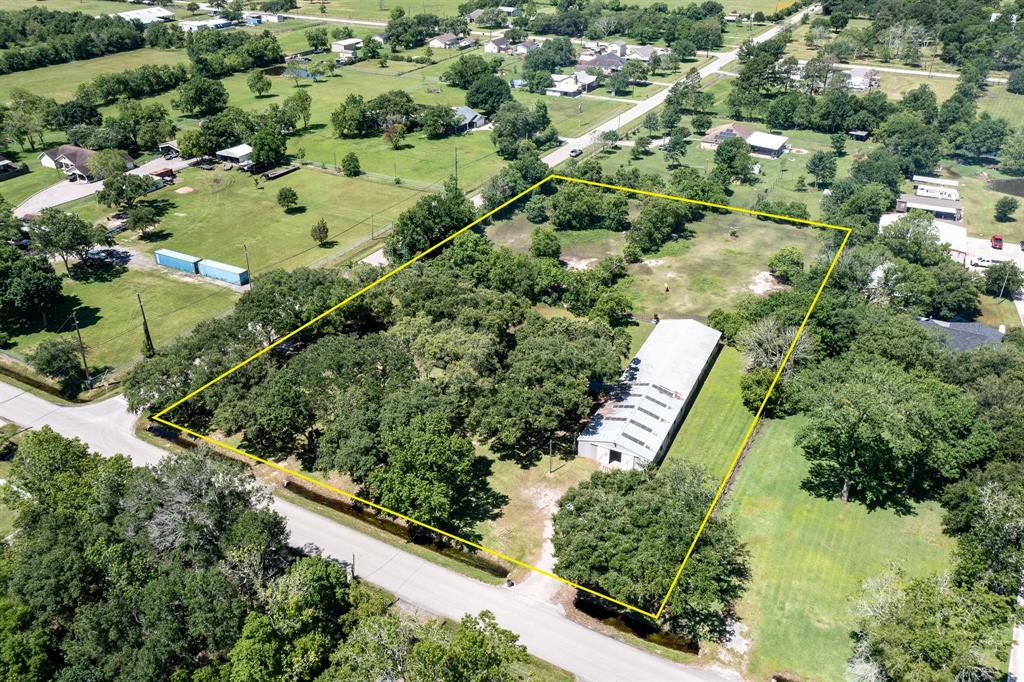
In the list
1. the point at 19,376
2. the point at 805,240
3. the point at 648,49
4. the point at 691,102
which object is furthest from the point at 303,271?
the point at 648,49

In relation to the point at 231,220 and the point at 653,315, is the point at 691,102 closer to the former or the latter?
the point at 653,315

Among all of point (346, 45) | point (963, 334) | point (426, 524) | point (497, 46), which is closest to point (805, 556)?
point (426, 524)

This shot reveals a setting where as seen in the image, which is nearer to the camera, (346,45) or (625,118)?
(625,118)

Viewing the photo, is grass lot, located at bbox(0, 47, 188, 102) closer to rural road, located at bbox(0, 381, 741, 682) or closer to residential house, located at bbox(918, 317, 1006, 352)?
rural road, located at bbox(0, 381, 741, 682)

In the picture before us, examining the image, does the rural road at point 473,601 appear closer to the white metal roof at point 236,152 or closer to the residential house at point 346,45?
the white metal roof at point 236,152

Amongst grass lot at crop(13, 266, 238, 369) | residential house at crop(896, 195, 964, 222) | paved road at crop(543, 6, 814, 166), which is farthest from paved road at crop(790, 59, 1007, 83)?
grass lot at crop(13, 266, 238, 369)

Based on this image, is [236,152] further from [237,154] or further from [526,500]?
[526,500]

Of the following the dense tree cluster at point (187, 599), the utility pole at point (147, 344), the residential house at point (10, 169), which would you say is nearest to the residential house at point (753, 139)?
the utility pole at point (147, 344)
